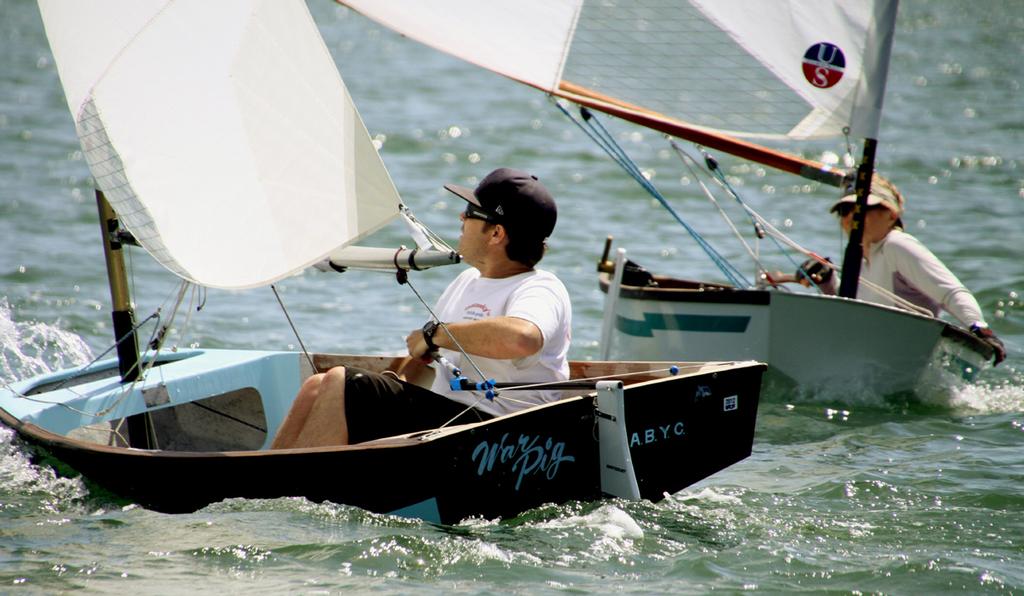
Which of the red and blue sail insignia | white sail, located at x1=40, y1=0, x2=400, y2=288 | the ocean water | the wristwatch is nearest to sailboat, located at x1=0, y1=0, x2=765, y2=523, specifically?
white sail, located at x1=40, y1=0, x2=400, y2=288

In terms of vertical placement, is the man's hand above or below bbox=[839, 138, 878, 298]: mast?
below

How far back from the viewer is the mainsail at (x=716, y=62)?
6.06m

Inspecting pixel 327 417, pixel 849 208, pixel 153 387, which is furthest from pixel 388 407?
pixel 849 208

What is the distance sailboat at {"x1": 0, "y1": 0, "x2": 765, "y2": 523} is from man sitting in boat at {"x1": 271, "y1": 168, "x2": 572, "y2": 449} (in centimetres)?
14

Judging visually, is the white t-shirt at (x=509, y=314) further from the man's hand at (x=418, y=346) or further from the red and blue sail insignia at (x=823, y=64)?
the red and blue sail insignia at (x=823, y=64)

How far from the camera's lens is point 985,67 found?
69.7 ft

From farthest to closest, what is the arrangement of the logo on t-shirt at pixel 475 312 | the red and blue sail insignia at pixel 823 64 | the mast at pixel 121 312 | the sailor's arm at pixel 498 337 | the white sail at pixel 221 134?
the red and blue sail insignia at pixel 823 64, the mast at pixel 121 312, the logo on t-shirt at pixel 475 312, the sailor's arm at pixel 498 337, the white sail at pixel 221 134

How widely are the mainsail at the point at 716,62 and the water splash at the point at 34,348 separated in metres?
2.65

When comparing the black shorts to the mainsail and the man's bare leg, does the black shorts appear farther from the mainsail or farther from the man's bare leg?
the mainsail

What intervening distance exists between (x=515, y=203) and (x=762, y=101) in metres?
2.66

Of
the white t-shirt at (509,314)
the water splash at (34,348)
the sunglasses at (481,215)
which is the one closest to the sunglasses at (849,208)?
the white t-shirt at (509,314)

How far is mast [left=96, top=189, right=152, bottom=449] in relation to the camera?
4.19 metres

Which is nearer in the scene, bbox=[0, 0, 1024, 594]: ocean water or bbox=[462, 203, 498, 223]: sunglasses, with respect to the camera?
bbox=[0, 0, 1024, 594]: ocean water

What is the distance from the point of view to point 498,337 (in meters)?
3.86
